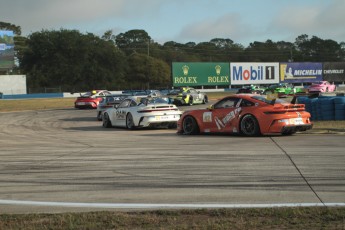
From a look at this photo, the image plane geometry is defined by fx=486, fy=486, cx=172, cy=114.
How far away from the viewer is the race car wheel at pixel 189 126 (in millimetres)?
15500

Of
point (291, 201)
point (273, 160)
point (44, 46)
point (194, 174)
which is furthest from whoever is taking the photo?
point (44, 46)

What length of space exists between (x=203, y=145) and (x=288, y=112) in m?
2.97

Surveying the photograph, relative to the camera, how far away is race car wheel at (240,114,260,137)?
45.3ft

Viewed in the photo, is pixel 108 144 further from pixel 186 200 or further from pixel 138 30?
pixel 138 30

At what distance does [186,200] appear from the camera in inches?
245

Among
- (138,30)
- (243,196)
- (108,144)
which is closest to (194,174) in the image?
(243,196)

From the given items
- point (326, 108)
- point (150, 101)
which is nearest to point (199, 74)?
point (326, 108)

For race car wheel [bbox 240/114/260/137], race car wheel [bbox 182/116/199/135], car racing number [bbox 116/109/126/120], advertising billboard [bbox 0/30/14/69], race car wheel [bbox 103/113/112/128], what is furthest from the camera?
advertising billboard [bbox 0/30/14/69]

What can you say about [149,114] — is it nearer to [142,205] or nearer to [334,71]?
[142,205]

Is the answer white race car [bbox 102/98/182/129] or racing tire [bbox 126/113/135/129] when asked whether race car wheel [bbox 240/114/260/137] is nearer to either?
white race car [bbox 102/98/182/129]

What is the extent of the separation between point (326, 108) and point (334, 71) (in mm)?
67985

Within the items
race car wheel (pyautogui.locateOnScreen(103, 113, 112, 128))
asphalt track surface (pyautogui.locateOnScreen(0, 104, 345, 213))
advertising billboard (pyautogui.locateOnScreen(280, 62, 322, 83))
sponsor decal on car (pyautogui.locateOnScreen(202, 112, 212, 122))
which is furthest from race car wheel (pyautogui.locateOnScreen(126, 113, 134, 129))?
advertising billboard (pyautogui.locateOnScreen(280, 62, 322, 83))

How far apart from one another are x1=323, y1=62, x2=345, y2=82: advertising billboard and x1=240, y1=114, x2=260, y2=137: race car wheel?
72.4 metres

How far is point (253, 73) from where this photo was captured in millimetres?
76812
